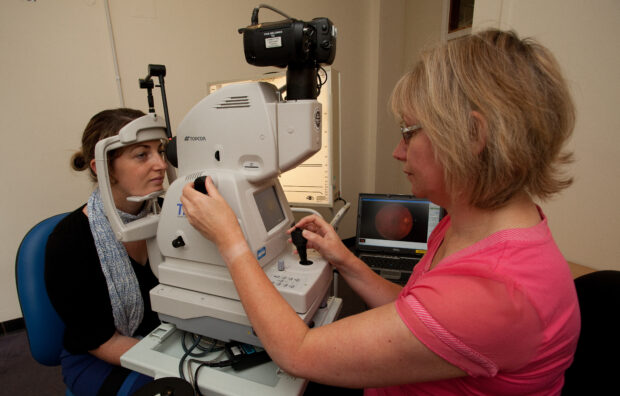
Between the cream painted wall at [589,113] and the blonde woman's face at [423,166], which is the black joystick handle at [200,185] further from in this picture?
the cream painted wall at [589,113]

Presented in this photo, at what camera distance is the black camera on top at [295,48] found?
0.70m

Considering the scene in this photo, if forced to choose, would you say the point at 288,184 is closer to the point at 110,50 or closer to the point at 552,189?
the point at 110,50

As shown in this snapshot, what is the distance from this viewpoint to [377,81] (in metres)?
3.23

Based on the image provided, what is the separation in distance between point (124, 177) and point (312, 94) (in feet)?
2.31

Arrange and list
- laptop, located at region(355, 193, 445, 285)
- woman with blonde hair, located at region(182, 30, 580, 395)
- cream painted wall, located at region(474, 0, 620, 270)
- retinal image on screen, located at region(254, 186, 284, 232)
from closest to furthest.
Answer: woman with blonde hair, located at region(182, 30, 580, 395)
retinal image on screen, located at region(254, 186, 284, 232)
cream painted wall, located at region(474, 0, 620, 270)
laptop, located at region(355, 193, 445, 285)

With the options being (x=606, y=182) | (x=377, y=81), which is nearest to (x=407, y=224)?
(x=606, y=182)

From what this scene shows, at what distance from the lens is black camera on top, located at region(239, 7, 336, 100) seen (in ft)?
2.31

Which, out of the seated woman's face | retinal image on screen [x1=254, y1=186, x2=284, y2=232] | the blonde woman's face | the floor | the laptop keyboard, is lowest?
the floor

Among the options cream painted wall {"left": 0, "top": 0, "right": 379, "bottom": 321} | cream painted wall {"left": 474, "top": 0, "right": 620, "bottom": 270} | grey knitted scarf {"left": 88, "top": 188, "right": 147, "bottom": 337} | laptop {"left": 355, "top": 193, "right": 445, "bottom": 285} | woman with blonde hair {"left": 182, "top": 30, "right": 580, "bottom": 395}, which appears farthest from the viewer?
cream painted wall {"left": 0, "top": 0, "right": 379, "bottom": 321}

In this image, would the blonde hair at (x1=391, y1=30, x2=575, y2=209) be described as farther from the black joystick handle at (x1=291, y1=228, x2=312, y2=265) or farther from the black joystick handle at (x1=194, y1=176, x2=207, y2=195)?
the black joystick handle at (x1=194, y1=176, x2=207, y2=195)

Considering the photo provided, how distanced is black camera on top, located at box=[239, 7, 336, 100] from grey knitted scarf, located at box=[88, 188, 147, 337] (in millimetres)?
701

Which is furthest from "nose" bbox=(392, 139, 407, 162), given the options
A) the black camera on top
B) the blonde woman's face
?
the black camera on top

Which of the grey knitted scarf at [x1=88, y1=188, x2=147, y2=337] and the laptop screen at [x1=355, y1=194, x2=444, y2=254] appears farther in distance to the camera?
the laptop screen at [x1=355, y1=194, x2=444, y2=254]

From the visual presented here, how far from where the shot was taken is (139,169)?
3.28 ft
